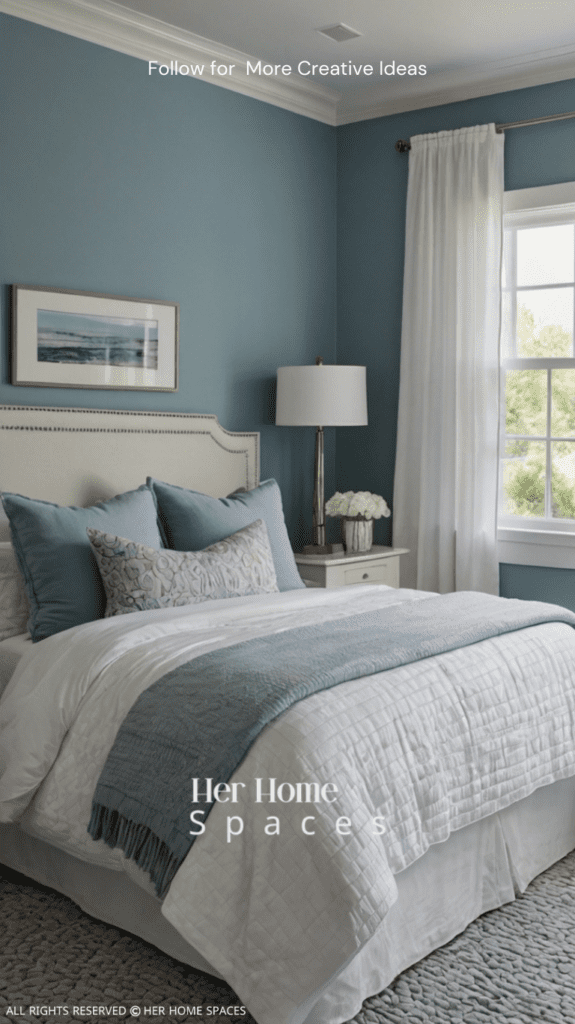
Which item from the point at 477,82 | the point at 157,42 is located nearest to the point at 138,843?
the point at 157,42

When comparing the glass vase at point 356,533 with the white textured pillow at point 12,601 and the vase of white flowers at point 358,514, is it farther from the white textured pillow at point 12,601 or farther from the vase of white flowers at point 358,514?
the white textured pillow at point 12,601

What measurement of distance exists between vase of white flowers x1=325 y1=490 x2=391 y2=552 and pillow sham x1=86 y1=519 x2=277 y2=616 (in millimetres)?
1093

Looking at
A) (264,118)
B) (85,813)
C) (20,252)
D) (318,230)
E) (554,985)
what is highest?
(264,118)

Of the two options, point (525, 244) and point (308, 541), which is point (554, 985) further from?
point (525, 244)

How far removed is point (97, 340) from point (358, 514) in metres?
1.46

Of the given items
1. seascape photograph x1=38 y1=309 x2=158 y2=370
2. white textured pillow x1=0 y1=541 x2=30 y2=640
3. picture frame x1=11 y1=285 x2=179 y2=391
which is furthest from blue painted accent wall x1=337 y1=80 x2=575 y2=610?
white textured pillow x1=0 y1=541 x2=30 y2=640

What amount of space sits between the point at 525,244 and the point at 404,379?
0.84 m

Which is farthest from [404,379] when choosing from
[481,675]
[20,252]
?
[481,675]

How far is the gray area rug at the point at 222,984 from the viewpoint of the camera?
7.47 ft

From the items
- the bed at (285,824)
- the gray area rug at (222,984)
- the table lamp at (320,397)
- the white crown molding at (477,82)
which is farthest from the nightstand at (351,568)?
the white crown molding at (477,82)

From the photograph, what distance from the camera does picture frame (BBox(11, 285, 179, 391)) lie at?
3660mm

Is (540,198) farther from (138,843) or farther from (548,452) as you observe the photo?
(138,843)

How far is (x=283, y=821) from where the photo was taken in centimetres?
209

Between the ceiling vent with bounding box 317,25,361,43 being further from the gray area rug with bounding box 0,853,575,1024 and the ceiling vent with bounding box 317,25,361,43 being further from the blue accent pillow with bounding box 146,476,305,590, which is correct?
the gray area rug with bounding box 0,853,575,1024
